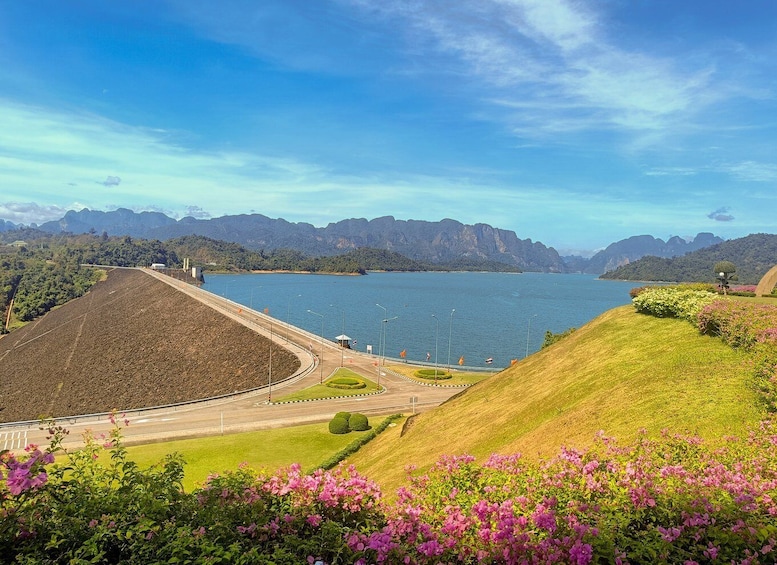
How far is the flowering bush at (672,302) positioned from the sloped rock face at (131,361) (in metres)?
50.3

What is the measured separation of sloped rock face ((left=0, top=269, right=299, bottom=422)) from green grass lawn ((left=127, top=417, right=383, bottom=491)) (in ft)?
97.0

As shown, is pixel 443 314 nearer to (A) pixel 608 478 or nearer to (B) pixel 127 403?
(B) pixel 127 403

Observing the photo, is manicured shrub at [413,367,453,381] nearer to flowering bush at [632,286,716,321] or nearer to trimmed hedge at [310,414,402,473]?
trimmed hedge at [310,414,402,473]

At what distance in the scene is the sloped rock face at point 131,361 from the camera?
2719 inches

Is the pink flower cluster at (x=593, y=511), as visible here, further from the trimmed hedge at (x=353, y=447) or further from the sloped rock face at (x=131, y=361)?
the sloped rock face at (x=131, y=361)

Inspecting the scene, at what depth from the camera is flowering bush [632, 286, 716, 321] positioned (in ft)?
68.1

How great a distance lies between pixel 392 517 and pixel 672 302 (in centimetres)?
1998

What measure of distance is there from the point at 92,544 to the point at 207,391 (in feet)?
219

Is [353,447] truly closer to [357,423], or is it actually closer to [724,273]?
[357,423]

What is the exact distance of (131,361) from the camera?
Result: 279ft

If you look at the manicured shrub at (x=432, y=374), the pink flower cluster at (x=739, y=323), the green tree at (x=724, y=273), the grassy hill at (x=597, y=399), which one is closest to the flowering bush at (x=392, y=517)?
the grassy hill at (x=597, y=399)

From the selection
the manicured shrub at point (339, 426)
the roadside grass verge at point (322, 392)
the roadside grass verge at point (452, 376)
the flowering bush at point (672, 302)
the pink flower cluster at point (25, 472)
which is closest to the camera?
the pink flower cluster at point (25, 472)

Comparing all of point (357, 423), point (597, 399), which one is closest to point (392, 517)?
point (597, 399)

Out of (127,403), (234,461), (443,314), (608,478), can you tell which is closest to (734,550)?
(608,478)
